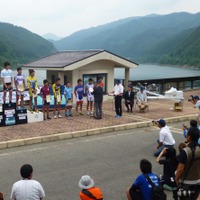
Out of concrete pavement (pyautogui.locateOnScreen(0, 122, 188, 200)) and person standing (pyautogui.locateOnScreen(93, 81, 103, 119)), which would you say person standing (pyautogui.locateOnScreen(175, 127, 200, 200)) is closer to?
concrete pavement (pyautogui.locateOnScreen(0, 122, 188, 200))

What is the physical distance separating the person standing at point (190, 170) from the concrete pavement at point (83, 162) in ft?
5.65

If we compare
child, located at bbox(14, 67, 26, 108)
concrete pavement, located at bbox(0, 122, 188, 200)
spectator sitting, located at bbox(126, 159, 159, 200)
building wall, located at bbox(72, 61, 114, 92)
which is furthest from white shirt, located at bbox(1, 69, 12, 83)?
spectator sitting, located at bbox(126, 159, 159, 200)

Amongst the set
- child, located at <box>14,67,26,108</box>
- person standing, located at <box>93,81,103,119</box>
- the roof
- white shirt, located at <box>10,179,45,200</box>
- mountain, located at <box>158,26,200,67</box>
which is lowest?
white shirt, located at <box>10,179,45,200</box>

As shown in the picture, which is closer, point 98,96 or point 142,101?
point 98,96

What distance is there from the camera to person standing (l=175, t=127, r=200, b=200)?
4.65 meters

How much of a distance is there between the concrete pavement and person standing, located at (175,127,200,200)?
1723 mm

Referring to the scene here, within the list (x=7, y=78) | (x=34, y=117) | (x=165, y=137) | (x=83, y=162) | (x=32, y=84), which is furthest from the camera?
(x=32, y=84)

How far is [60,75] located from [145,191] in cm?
1403

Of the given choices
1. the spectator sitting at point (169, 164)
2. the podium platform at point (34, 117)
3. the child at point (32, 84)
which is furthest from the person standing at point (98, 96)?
the spectator sitting at point (169, 164)

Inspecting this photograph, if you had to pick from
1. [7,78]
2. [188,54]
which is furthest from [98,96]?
[188,54]

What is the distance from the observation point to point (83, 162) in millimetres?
8523

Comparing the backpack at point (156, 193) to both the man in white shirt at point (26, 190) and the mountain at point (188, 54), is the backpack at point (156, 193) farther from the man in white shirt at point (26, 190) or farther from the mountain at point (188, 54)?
the mountain at point (188, 54)

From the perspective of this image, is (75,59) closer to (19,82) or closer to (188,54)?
(19,82)

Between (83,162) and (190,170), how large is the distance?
13.8ft
